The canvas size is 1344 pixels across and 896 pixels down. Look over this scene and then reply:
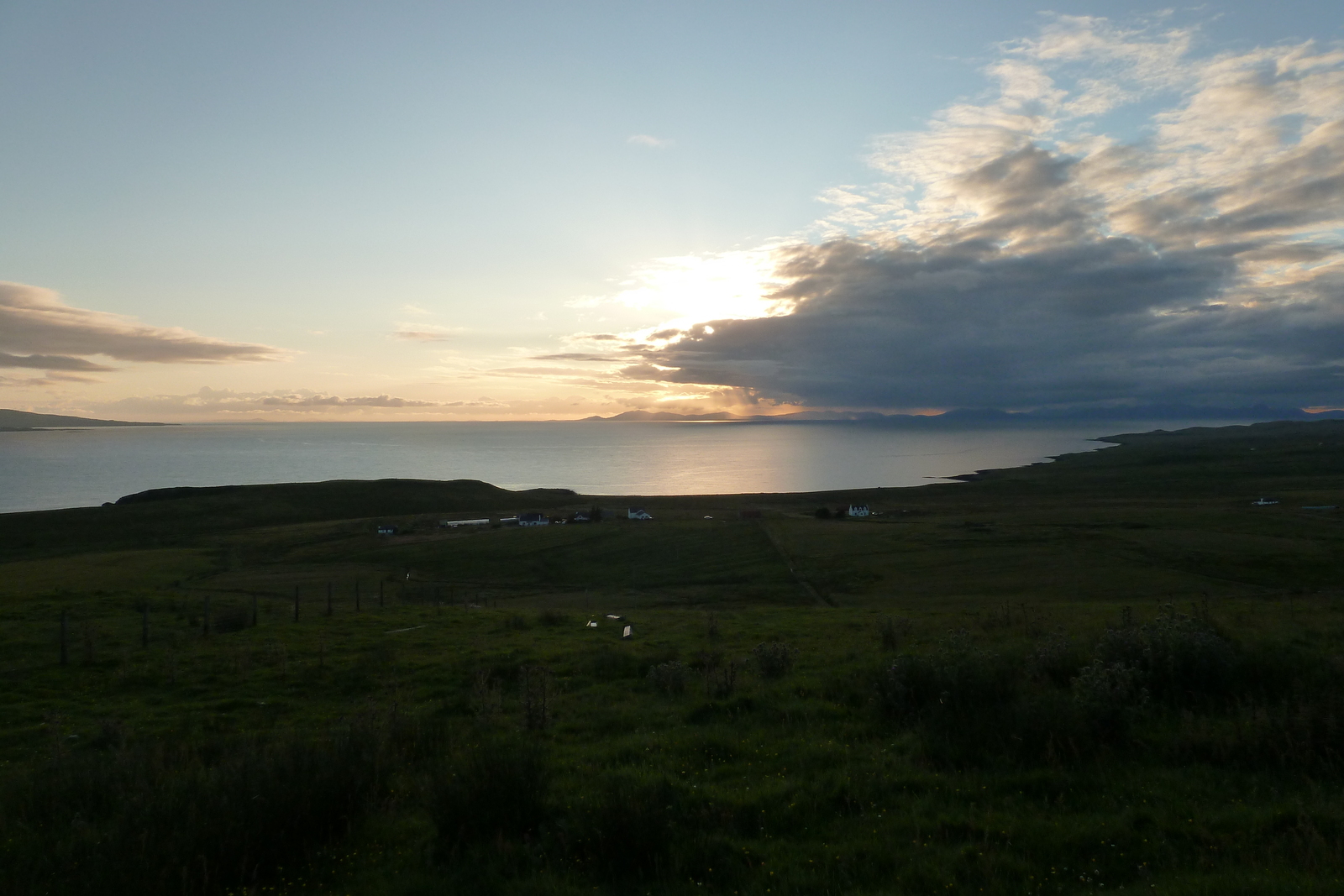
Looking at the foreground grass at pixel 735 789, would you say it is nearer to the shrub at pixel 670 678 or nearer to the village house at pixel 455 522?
the shrub at pixel 670 678

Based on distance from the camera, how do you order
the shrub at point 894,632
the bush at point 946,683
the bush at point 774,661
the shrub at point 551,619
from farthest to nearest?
the shrub at point 551,619, the shrub at point 894,632, the bush at point 774,661, the bush at point 946,683

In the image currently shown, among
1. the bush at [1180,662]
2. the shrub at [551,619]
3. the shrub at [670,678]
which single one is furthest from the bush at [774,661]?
the shrub at [551,619]

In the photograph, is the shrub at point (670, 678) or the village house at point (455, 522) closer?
the shrub at point (670, 678)

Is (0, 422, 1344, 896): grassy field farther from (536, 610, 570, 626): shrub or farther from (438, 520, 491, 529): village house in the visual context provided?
(438, 520, 491, 529): village house

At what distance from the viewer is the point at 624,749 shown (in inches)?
340

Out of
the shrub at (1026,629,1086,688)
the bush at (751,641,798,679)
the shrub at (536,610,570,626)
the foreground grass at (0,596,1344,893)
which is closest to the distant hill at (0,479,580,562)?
the shrub at (536,610,570,626)

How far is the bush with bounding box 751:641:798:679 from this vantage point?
12531mm

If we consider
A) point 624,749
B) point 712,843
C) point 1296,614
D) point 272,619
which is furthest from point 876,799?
point 272,619

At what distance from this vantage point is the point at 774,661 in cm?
1271

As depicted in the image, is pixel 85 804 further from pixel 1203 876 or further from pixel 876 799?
pixel 1203 876

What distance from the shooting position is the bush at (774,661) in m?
12.5

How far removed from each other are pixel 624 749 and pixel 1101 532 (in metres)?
55.1

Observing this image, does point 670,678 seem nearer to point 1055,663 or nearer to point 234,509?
point 1055,663

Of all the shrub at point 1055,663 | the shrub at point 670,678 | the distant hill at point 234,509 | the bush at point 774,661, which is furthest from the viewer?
the distant hill at point 234,509
